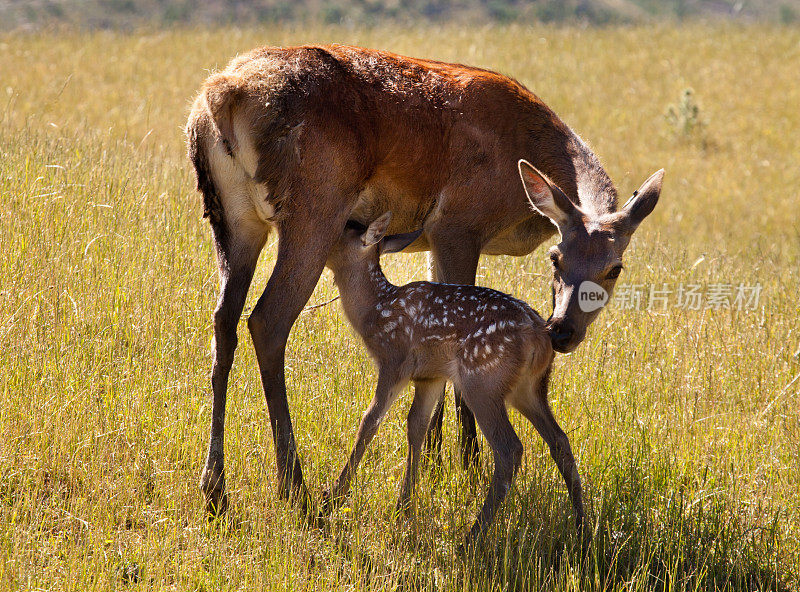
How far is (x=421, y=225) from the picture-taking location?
5.60m

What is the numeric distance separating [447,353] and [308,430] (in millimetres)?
1103

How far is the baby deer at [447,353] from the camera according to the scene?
4.61 meters

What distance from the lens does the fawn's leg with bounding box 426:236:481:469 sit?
5488mm

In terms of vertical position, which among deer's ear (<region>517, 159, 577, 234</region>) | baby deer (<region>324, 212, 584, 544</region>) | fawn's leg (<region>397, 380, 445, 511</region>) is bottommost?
fawn's leg (<region>397, 380, 445, 511</region>)

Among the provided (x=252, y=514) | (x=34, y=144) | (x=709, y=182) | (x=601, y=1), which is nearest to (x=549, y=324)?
(x=252, y=514)

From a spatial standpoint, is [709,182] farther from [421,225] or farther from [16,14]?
[16,14]

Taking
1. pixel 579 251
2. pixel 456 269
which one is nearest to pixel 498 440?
pixel 579 251

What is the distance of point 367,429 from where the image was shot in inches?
187

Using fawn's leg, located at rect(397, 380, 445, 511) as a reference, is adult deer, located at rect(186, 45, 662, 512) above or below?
above

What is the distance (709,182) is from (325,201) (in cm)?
1096

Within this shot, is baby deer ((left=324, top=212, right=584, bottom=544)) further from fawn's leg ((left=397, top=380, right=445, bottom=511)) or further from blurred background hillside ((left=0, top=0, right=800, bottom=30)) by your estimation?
blurred background hillside ((left=0, top=0, right=800, bottom=30))

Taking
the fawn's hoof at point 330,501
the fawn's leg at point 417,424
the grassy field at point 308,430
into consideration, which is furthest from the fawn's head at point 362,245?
the fawn's hoof at point 330,501

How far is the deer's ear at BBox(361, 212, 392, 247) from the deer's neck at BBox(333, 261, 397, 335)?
14 cm

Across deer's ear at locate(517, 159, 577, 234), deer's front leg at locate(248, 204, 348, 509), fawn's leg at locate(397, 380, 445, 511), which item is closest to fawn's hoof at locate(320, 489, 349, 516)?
deer's front leg at locate(248, 204, 348, 509)
